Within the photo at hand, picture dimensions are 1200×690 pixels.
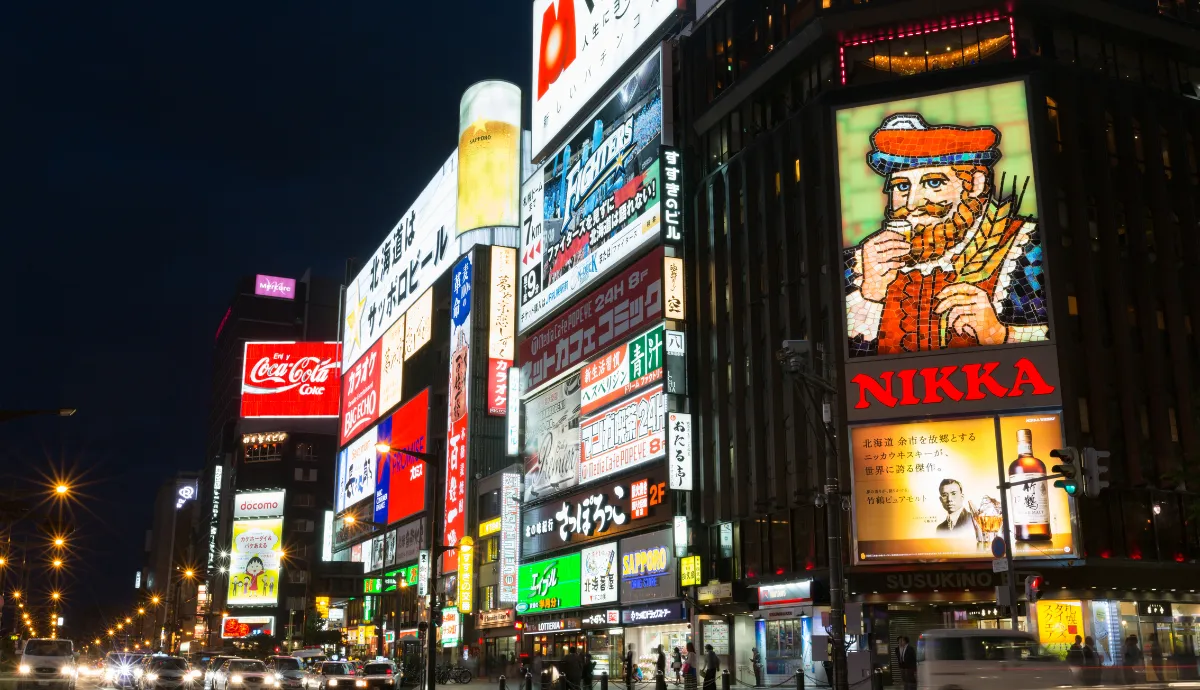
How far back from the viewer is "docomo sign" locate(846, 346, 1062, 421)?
39.7 meters

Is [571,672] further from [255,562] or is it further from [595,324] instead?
[255,562]

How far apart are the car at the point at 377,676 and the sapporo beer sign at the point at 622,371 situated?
56.3 feet

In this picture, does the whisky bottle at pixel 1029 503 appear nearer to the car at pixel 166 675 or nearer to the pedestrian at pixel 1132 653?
the pedestrian at pixel 1132 653

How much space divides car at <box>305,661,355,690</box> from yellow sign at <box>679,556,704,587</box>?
13791 mm

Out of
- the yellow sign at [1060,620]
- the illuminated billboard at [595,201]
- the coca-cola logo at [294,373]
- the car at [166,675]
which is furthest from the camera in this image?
the coca-cola logo at [294,373]

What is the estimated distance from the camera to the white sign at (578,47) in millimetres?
58688

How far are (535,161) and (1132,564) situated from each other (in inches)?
1636

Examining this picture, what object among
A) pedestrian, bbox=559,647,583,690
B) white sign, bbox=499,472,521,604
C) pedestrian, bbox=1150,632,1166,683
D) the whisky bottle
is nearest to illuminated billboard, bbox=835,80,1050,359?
the whisky bottle

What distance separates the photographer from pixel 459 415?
75250mm

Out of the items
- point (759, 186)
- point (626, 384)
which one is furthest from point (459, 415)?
point (759, 186)

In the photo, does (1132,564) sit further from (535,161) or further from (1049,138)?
(535,161)

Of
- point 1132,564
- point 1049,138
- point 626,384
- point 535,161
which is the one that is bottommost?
point 1132,564

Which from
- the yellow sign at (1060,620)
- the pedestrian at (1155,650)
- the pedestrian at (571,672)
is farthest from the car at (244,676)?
the pedestrian at (1155,650)

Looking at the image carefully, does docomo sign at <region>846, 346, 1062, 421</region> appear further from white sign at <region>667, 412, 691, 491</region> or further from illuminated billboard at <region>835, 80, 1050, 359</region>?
white sign at <region>667, 412, 691, 491</region>
